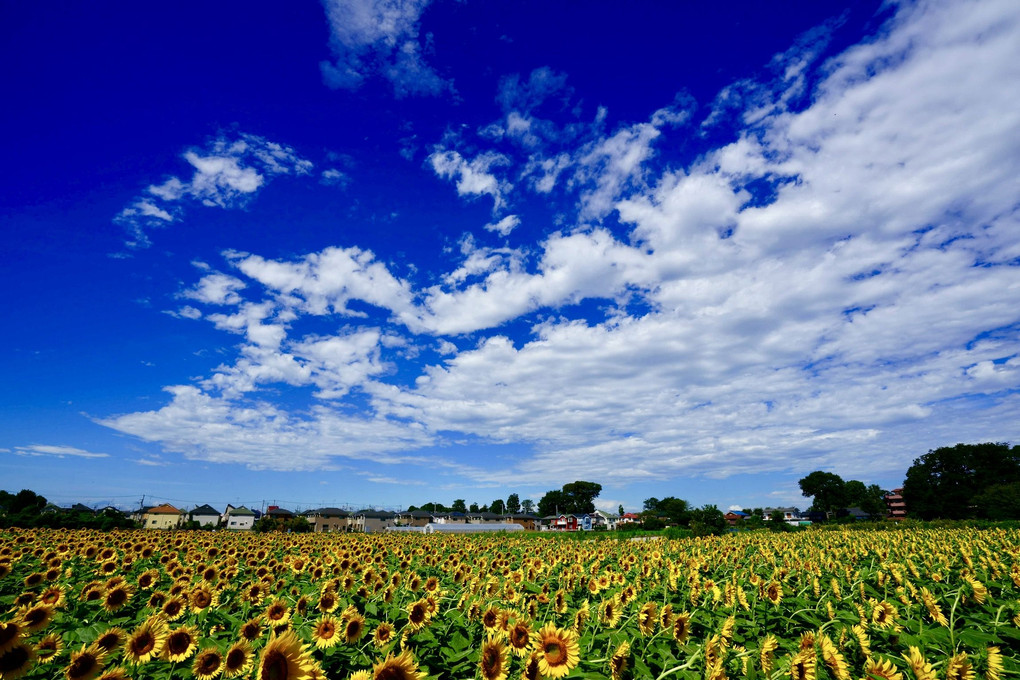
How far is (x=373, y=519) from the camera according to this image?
118m

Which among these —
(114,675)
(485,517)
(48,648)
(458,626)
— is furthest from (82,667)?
(485,517)

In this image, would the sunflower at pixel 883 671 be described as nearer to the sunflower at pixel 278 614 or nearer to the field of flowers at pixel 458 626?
the field of flowers at pixel 458 626

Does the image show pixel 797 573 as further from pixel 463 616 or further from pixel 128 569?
pixel 128 569

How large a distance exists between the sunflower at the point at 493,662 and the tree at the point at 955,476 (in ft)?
348

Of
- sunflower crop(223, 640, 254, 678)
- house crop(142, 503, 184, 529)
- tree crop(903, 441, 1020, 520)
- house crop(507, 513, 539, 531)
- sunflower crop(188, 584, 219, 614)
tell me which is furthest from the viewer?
house crop(507, 513, 539, 531)

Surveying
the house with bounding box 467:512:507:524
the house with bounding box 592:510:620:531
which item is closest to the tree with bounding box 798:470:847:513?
the house with bounding box 592:510:620:531

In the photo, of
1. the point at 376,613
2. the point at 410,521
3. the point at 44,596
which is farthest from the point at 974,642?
the point at 410,521

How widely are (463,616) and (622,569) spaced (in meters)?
5.59

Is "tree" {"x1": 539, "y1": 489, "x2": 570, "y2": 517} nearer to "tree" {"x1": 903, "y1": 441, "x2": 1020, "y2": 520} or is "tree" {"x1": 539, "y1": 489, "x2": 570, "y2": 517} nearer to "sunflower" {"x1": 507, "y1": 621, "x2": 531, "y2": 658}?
"tree" {"x1": 903, "y1": 441, "x2": 1020, "y2": 520}

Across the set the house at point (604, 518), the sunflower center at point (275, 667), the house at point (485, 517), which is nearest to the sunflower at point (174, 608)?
the sunflower center at point (275, 667)

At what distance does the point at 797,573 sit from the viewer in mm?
10664

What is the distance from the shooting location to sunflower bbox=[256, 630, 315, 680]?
290 cm

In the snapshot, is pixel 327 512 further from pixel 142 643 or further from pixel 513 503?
pixel 142 643

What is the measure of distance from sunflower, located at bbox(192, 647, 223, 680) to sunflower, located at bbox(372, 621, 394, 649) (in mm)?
1286
